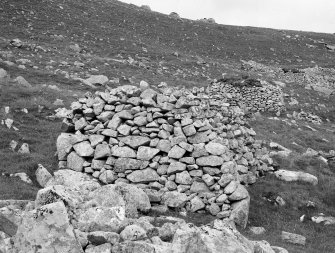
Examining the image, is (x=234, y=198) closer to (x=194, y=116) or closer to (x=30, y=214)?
(x=194, y=116)

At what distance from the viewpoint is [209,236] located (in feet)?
23.7

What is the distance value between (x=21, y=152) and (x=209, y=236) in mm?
10808

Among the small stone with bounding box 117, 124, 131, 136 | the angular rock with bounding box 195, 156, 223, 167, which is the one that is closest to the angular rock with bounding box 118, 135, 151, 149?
the small stone with bounding box 117, 124, 131, 136

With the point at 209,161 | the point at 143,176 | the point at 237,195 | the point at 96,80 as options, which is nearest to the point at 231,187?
the point at 237,195

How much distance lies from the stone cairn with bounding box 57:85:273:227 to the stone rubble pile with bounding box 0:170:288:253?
3.96m

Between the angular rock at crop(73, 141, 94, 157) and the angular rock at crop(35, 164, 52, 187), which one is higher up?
the angular rock at crop(73, 141, 94, 157)

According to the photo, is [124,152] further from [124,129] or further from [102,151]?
[124,129]

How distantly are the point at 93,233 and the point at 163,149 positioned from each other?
737 cm

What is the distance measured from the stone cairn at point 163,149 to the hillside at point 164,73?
3.11 ft

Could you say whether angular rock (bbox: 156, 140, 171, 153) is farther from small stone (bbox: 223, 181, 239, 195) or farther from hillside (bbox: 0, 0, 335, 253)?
hillside (bbox: 0, 0, 335, 253)

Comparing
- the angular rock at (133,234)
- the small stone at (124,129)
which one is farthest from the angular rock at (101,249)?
the small stone at (124,129)

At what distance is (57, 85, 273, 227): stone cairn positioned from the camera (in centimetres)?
1395

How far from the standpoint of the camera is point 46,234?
6.68 meters

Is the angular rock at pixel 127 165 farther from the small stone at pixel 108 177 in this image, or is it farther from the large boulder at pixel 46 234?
the large boulder at pixel 46 234
